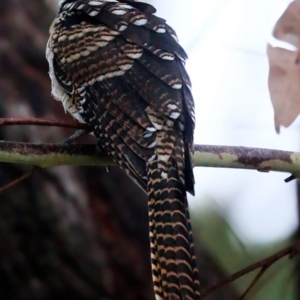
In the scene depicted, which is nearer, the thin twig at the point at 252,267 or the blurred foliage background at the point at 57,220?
the thin twig at the point at 252,267

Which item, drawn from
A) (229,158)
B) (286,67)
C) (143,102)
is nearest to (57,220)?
(143,102)

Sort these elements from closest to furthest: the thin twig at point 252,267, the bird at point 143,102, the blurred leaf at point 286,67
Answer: the thin twig at point 252,267 → the bird at point 143,102 → the blurred leaf at point 286,67

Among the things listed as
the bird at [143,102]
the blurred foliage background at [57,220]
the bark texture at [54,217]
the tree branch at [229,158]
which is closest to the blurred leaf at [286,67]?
the tree branch at [229,158]

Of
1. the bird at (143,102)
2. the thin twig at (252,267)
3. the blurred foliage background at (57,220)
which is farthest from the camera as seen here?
the blurred foliage background at (57,220)

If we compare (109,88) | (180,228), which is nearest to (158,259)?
(180,228)

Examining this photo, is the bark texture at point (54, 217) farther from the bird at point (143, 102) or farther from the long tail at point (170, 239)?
the long tail at point (170, 239)

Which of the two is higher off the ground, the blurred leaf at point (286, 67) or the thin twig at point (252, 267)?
the blurred leaf at point (286, 67)

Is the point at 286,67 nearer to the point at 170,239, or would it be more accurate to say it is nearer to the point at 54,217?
the point at 170,239

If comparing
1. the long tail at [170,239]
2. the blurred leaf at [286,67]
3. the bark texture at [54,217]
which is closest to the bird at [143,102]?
the long tail at [170,239]

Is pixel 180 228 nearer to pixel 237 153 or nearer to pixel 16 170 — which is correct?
pixel 237 153
